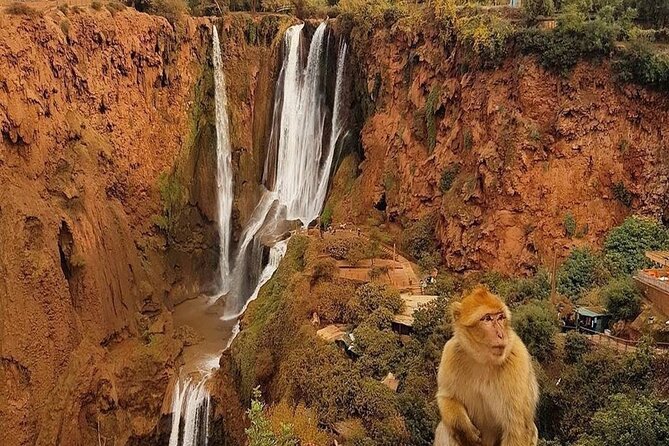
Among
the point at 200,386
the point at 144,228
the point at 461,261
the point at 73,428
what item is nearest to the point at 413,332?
the point at 461,261

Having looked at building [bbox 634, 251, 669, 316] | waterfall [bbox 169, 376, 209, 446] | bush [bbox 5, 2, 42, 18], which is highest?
bush [bbox 5, 2, 42, 18]

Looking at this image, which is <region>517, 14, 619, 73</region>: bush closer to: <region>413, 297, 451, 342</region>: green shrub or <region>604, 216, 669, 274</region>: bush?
<region>604, 216, 669, 274</region>: bush

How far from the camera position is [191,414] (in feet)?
65.7

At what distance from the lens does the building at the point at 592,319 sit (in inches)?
583

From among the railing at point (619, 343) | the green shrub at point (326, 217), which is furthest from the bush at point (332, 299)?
the railing at point (619, 343)

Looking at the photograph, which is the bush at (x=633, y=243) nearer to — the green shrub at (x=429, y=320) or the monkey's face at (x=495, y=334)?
the green shrub at (x=429, y=320)

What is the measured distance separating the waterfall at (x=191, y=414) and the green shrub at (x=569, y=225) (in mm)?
12612

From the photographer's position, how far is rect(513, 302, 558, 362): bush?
45.4ft

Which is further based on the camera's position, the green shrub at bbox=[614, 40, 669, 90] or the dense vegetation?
the green shrub at bbox=[614, 40, 669, 90]

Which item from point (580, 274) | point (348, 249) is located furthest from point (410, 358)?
point (348, 249)

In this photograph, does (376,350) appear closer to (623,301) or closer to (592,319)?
(592,319)

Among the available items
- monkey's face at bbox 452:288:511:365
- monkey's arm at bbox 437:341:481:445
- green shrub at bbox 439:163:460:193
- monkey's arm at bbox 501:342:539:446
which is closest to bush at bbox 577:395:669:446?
monkey's arm at bbox 501:342:539:446

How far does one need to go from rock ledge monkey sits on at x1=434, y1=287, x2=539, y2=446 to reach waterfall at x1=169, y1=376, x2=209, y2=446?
16.5 m

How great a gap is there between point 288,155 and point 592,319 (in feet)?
59.8
